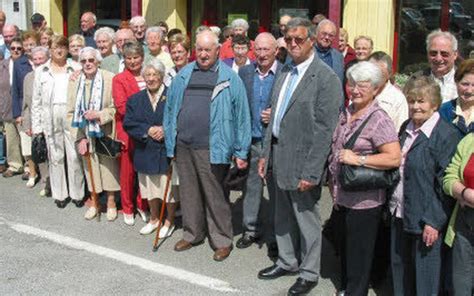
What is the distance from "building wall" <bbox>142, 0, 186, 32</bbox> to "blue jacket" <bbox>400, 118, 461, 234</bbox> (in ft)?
24.5

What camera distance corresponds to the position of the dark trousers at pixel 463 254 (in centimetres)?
376

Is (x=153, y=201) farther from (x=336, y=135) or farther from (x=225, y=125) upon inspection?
(x=336, y=135)

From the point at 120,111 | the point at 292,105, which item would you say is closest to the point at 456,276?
the point at 292,105

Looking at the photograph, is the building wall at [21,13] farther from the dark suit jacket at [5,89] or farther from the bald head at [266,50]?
the bald head at [266,50]

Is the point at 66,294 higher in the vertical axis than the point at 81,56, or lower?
lower

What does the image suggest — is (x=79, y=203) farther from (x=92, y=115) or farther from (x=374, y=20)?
(x=374, y=20)

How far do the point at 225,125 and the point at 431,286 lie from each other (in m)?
2.06

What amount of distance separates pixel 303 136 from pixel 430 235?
1.10 m

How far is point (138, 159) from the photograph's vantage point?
569 cm

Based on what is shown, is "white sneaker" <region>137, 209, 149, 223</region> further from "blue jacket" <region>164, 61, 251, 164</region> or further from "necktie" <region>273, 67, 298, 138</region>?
"necktie" <region>273, 67, 298, 138</region>

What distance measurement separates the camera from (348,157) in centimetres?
397

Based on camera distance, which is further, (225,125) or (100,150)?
(100,150)

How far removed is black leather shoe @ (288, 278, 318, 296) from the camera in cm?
447

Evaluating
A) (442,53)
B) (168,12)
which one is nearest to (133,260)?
(442,53)
